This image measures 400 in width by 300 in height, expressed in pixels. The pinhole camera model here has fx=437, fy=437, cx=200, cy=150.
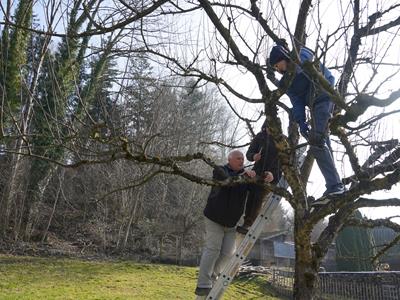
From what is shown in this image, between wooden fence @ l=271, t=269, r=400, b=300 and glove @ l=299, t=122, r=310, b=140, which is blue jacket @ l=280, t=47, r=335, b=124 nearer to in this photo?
glove @ l=299, t=122, r=310, b=140

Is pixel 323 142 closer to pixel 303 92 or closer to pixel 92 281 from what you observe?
pixel 303 92

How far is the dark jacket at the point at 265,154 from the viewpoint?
4.38 m

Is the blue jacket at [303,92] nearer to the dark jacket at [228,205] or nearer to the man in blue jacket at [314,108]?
the man in blue jacket at [314,108]

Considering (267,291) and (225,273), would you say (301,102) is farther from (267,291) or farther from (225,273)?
(267,291)

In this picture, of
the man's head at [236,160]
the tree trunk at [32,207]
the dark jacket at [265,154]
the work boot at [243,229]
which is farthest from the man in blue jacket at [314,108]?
the tree trunk at [32,207]

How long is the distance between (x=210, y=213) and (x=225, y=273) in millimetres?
671

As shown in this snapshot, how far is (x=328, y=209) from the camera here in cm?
339

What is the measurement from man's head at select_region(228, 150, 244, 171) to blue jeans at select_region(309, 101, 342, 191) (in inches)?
42.5

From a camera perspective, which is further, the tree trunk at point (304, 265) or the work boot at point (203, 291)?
the work boot at point (203, 291)

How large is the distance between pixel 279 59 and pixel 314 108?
50 cm

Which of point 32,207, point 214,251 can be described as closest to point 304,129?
point 214,251

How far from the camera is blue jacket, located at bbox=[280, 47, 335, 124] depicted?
Result: 138 inches

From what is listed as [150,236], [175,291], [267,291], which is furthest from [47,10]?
[150,236]

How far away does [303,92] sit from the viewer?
12.7 ft
